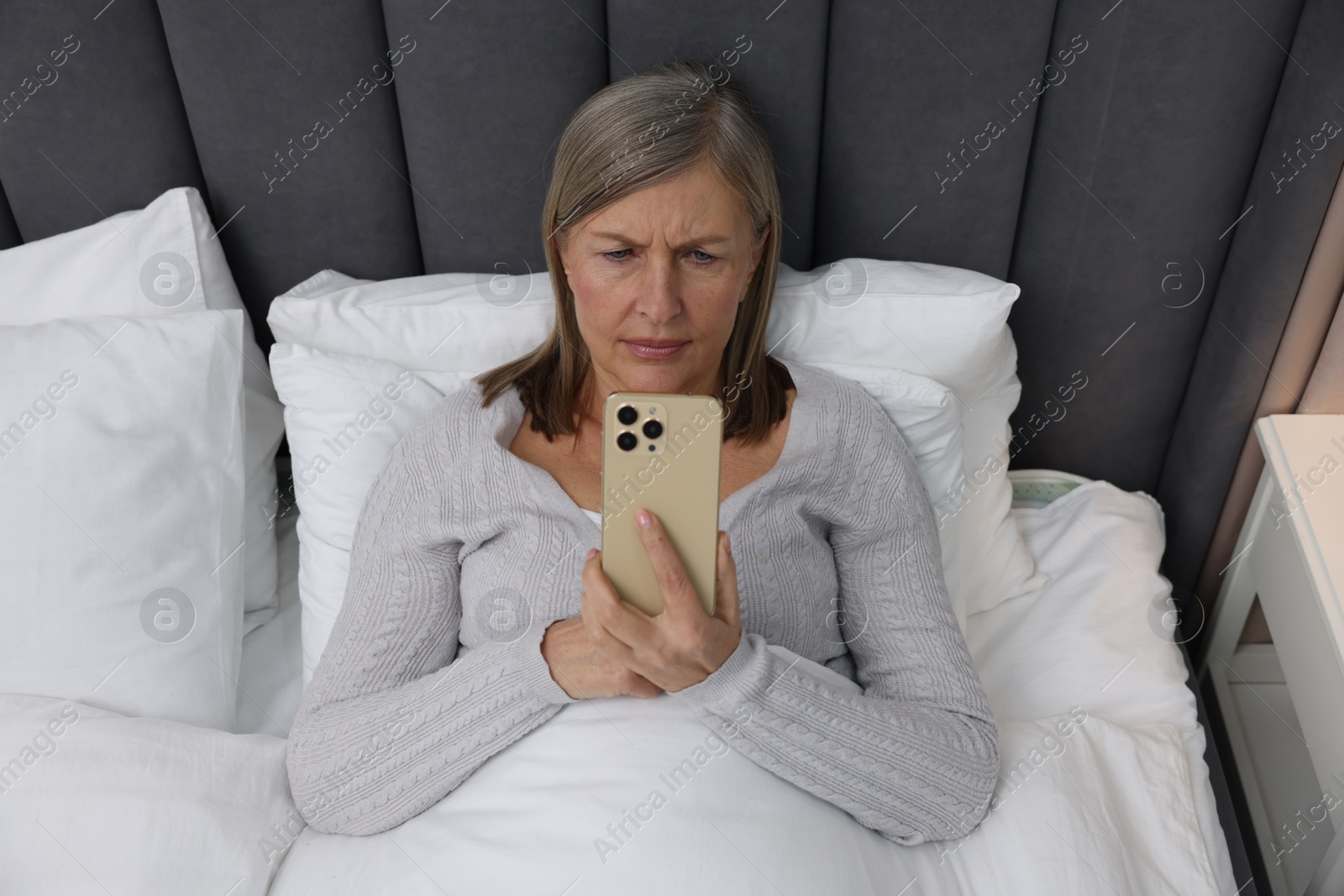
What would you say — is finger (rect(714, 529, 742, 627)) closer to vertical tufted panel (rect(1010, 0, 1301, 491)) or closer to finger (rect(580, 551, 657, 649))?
finger (rect(580, 551, 657, 649))

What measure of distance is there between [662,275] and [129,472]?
0.63m

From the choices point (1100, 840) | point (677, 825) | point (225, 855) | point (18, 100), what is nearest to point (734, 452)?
point (677, 825)

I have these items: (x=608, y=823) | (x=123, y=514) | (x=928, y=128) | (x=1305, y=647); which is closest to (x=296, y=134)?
(x=123, y=514)

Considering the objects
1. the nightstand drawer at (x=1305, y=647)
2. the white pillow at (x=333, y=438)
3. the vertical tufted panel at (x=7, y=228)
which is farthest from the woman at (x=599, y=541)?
the vertical tufted panel at (x=7, y=228)

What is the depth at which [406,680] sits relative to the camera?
105 cm

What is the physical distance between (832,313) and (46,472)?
2.93 ft

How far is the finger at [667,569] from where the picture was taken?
816 mm

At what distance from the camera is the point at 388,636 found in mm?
1039

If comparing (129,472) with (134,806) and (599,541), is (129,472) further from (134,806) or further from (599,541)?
(599,541)

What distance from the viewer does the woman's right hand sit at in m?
0.92

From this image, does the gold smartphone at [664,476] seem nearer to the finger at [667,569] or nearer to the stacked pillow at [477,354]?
the finger at [667,569]

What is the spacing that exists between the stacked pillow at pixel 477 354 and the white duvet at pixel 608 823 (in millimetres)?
236

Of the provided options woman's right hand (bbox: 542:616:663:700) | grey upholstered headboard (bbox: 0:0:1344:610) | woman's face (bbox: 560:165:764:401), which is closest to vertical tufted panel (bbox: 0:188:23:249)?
grey upholstered headboard (bbox: 0:0:1344:610)

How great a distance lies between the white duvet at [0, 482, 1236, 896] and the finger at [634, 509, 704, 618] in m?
0.18
